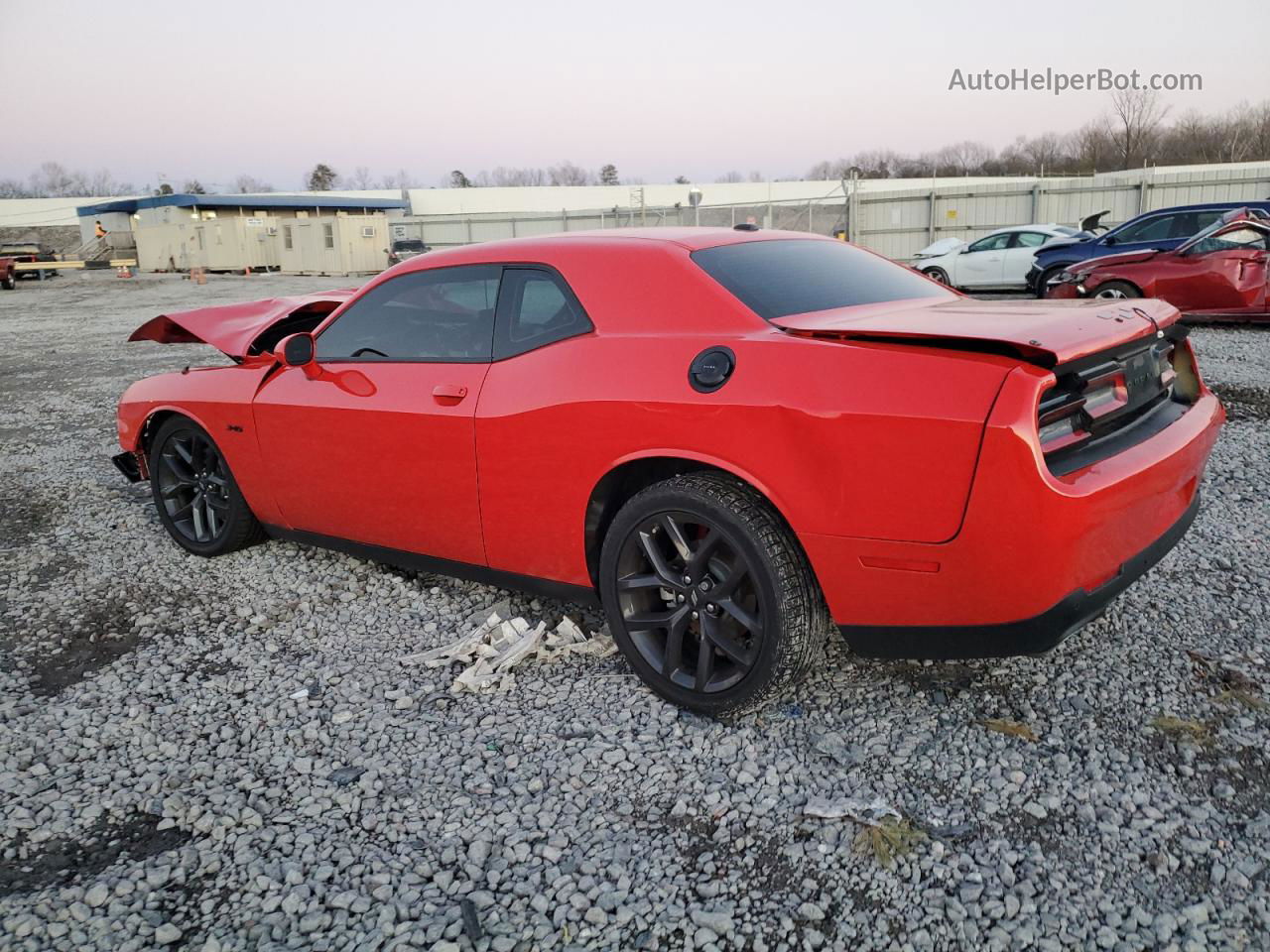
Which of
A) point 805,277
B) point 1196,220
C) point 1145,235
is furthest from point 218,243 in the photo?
point 805,277

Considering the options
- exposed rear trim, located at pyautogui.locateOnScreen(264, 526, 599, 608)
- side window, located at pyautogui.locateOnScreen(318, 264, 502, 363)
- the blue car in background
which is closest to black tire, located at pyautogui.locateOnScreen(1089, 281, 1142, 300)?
the blue car in background

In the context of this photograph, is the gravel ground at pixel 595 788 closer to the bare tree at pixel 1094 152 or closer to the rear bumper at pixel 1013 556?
the rear bumper at pixel 1013 556

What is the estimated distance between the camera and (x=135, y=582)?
454 centimetres

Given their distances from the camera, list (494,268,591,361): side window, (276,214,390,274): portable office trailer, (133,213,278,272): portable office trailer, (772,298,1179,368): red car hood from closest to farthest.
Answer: (772,298,1179,368): red car hood < (494,268,591,361): side window < (276,214,390,274): portable office trailer < (133,213,278,272): portable office trailer

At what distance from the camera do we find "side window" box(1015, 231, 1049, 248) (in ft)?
58.3

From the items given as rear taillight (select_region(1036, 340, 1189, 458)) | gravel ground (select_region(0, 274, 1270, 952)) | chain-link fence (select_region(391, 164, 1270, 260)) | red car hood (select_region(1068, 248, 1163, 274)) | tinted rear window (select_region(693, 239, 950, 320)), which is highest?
chain-link fence (select_region(391, 164, 1270, 260))

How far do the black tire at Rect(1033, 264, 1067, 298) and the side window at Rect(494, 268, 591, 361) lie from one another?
12505 millimetres

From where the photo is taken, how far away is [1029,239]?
17953 millimetres

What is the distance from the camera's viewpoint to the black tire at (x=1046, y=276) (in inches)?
558

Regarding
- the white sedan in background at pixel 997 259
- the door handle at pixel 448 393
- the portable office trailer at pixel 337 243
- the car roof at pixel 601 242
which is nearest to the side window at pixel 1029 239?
the white sedan in background at pixel 997 259

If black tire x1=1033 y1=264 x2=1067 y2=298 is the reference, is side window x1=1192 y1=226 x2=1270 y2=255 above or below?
above

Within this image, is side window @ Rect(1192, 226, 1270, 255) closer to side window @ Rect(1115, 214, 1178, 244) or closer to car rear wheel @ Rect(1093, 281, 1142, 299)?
car rear wheel @ Rect(1093, 281, 1142, 299)

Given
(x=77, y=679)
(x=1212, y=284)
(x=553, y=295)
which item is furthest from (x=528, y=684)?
(x=1212, y=284)

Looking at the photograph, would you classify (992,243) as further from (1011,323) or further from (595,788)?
(595,788)
